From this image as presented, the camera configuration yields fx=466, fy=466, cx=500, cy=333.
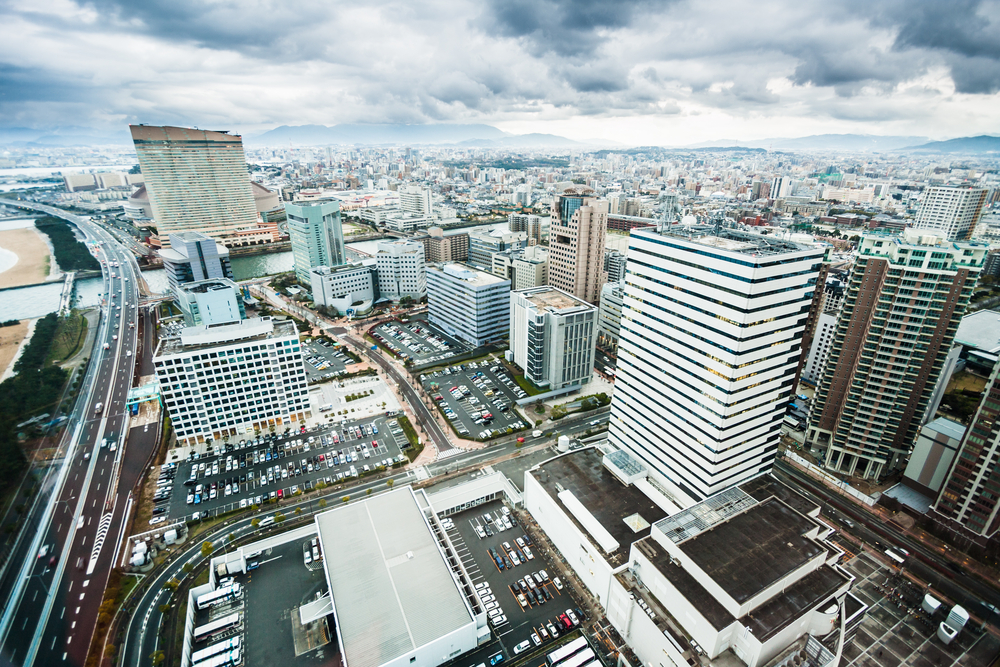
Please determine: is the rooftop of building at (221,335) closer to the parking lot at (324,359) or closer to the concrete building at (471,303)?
the parking lot at (324,359)

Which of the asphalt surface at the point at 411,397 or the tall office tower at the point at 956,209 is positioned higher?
the tall office tower at the point at 956,209

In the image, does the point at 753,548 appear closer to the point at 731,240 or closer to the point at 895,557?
the point at 895,557

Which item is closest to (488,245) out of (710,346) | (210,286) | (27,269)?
(210,286)

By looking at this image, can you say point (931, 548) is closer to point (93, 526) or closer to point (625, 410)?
point (625, 410)

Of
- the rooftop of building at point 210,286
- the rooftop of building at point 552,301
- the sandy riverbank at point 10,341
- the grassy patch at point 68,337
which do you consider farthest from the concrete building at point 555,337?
the sandy riverbank at point 10,341

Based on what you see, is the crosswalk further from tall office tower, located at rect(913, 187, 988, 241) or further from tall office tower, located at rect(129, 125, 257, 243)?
tall office tower, located at rect(913, 187, 988, 241)

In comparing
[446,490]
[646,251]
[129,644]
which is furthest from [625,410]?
[129,644]

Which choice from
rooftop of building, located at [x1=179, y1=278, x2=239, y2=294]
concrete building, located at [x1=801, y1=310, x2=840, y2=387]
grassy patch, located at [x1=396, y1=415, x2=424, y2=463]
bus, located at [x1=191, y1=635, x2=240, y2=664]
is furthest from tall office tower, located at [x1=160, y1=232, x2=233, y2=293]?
concrete building, located at [x1=801, y1=310, x2=840, y2=387]
